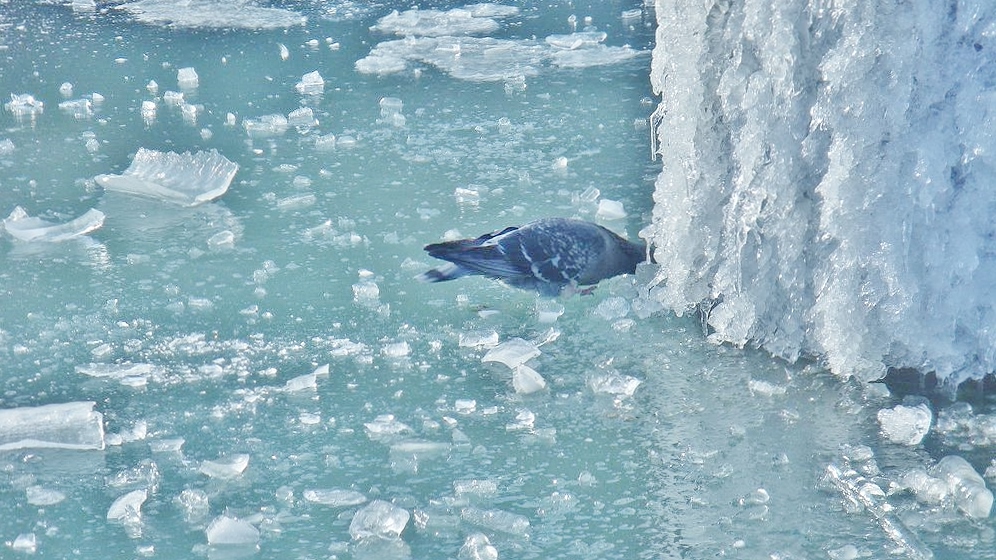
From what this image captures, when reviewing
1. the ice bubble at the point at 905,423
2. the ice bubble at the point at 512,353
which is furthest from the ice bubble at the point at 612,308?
the ice bubble at the point at 905,423

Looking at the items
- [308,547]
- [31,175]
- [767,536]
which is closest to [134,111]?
[31,175]

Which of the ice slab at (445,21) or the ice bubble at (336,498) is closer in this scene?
the ice bubble at (336,498)

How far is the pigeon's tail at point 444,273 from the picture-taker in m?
3.00

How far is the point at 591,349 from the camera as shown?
2.72m

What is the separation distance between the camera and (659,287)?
2.92 metres

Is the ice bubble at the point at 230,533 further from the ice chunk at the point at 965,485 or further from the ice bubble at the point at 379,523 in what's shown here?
the ice chunk at the point at 965,485

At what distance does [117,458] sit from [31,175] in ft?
6.35

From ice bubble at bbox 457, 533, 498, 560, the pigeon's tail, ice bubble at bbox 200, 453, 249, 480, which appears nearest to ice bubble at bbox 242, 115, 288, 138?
the pigeon's tail

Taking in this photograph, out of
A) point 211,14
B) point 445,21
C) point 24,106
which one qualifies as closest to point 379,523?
point 24,106

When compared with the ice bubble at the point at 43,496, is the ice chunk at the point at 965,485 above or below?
above

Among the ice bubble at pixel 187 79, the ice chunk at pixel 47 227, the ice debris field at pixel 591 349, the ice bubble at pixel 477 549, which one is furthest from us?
the ice bubble at pixel 187 79

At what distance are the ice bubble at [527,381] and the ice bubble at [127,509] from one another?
814 mm

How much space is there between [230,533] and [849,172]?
1.39 meters

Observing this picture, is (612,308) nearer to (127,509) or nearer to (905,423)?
(905,423)
